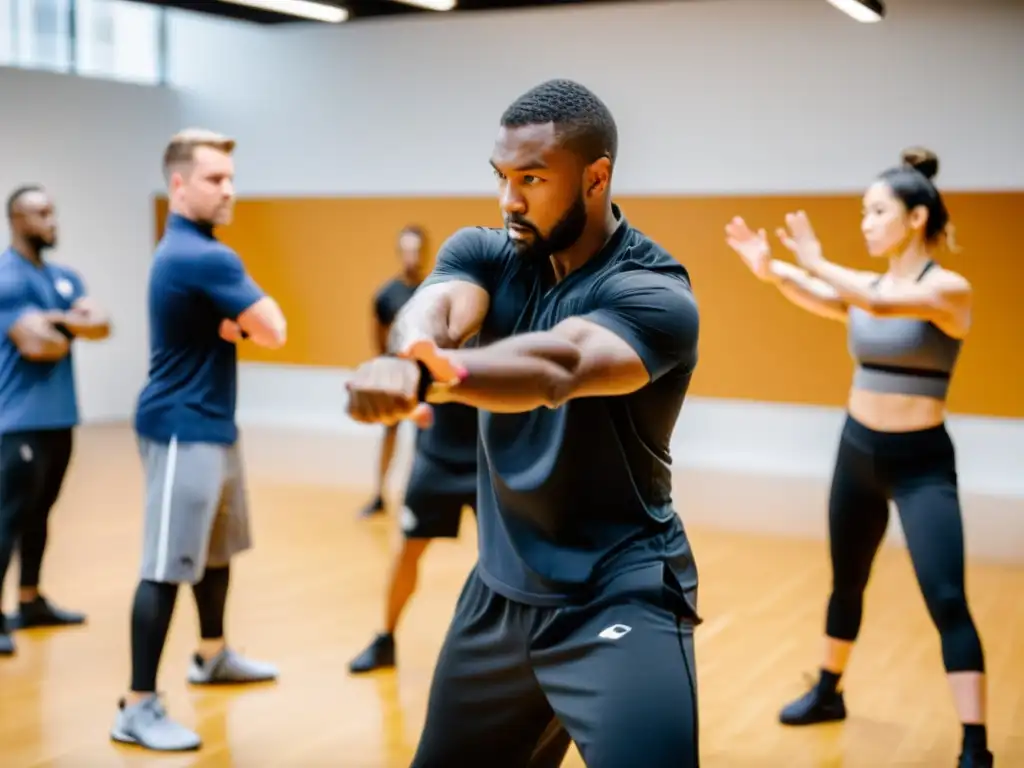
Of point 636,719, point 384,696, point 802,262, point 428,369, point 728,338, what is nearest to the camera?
point 428,369

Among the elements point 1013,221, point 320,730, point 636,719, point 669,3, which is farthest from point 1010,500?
point 636,719

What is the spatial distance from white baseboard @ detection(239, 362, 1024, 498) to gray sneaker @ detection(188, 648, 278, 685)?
16.8 feet

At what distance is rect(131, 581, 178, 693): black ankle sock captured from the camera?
352 cm

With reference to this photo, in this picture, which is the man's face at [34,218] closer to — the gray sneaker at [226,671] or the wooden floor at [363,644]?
the wooden floor at [363,644]

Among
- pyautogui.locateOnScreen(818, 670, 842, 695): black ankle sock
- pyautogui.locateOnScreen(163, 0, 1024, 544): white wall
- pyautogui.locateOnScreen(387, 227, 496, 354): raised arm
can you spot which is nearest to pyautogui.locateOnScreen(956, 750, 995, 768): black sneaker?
pyautogui.locateOnScreen(818, 670, 842, 695): black ankle sock

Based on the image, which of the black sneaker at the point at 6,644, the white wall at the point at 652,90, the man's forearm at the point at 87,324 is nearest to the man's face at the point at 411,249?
the man's forearm at the point at 87,324

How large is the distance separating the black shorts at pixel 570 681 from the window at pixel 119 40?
929 cm

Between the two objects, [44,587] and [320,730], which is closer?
[320,730]

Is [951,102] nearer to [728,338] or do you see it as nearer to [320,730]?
[728,338]

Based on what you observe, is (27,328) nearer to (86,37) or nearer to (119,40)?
(86,37)

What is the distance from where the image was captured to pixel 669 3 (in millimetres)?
8812

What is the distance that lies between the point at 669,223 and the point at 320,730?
5.90 metres

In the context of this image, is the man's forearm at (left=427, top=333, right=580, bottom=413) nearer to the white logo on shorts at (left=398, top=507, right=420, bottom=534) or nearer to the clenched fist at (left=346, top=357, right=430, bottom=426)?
the clenched fist at (left=346, top=357, right=430, bottom=426)

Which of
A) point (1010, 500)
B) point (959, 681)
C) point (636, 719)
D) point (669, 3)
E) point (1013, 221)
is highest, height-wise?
point (669, 3)
